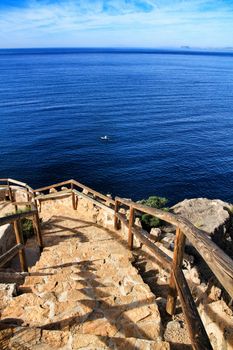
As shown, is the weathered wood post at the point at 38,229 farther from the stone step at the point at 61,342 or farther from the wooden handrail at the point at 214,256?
the wooden handrail at the point at 214,256

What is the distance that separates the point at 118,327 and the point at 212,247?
2.49 metres

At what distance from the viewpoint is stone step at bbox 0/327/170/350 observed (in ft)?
12.2

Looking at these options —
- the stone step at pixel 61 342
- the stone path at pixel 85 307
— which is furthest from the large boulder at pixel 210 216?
the stone step at pixel 61 342

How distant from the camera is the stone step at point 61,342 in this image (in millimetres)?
3727

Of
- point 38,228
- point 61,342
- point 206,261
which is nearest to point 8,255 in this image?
point 38,228

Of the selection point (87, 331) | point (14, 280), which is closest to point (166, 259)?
point (87, 331)

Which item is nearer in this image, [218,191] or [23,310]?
[23,310]

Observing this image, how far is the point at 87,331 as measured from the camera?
4469 millimetres

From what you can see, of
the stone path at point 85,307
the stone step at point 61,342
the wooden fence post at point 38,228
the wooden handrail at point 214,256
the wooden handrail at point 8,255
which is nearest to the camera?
the wooden handrail at point 214,256

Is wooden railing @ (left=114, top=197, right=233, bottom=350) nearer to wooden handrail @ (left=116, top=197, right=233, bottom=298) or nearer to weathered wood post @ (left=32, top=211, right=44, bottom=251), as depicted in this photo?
wooden handrail @ (left=116, top=197, right=233, bottom=298)

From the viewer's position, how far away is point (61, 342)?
3832mm

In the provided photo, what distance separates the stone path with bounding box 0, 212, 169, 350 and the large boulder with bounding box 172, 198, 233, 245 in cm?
1367

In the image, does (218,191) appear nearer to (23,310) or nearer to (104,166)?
(104,166)

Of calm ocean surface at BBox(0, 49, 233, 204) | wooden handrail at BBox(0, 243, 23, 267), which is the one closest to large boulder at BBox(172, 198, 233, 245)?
calm ocean surface at BBox(0, 49, 233, 204)
